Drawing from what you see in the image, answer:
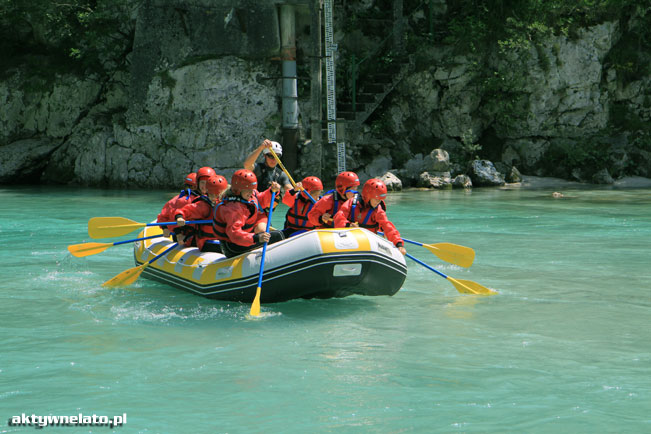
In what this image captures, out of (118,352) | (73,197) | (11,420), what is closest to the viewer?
(11,420)

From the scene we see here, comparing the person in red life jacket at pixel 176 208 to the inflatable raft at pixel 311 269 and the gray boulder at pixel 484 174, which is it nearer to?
the inflatable raft at pixel 311 269

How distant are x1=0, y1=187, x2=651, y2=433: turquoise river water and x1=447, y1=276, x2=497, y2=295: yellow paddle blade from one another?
94 millimetres

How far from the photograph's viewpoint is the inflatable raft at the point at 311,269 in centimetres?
635

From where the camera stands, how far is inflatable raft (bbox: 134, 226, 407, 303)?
635 centimetres

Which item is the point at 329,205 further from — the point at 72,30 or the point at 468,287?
the point at 72,30

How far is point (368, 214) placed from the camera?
7.16 meters

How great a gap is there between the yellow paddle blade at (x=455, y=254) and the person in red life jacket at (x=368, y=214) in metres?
0.57

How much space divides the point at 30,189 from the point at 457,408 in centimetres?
1632

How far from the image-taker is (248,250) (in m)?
6.84

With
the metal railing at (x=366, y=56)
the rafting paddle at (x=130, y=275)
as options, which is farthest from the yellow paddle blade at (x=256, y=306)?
the metal railing at (x=366, y=56)

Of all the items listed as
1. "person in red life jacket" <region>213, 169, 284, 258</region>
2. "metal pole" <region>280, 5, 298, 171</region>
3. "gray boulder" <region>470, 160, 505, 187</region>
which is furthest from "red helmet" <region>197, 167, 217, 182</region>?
"gray boulder" <region>470, 160, 505, 187</region>

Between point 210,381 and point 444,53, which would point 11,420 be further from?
point 444,53

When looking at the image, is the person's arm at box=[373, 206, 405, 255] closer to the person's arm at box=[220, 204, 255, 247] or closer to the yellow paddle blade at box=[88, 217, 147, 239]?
the person's arm at box=[220, 204, 255, 247]

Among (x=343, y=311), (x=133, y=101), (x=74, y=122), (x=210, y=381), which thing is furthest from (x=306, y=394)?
(x=74, y=122)
